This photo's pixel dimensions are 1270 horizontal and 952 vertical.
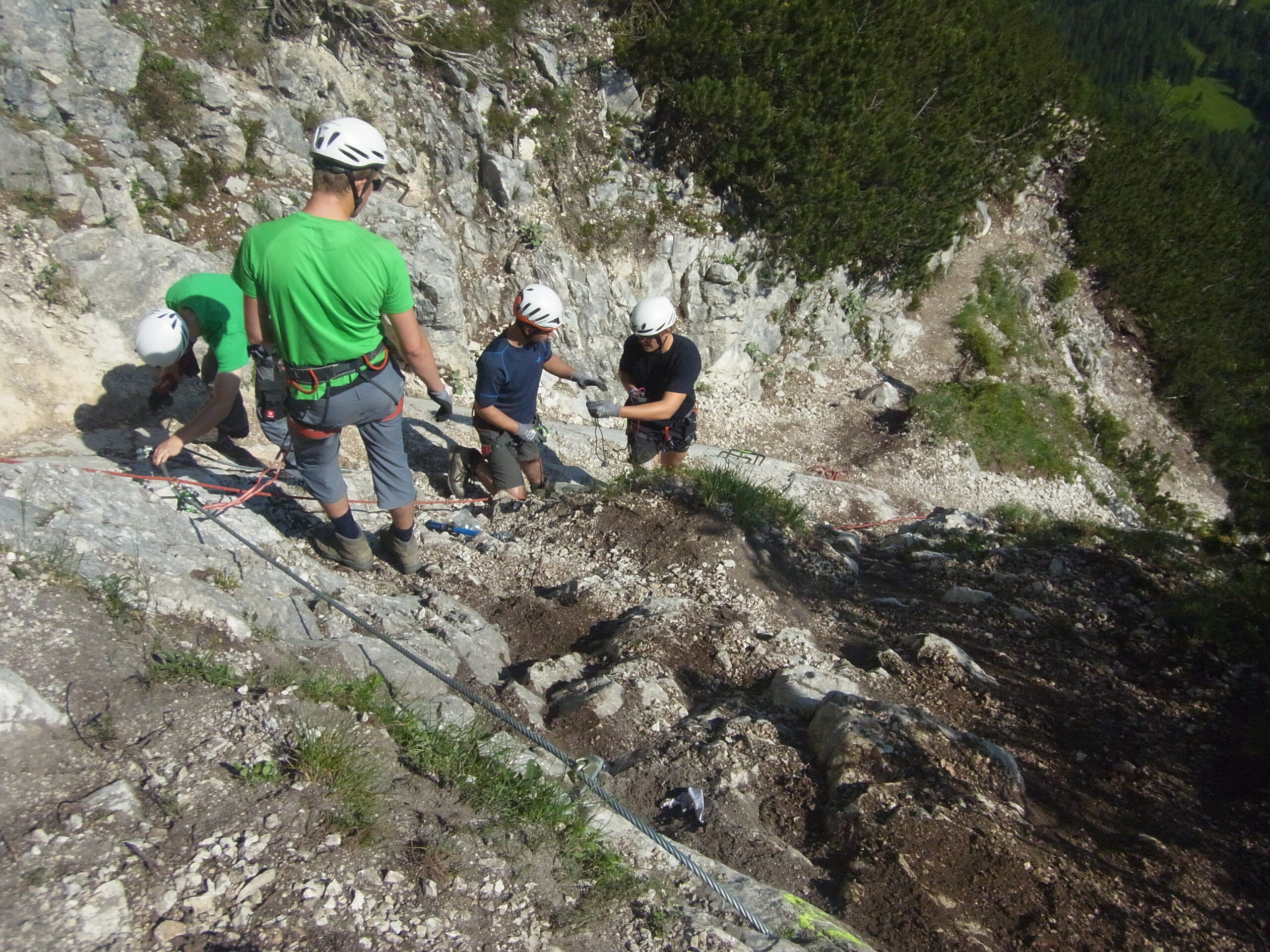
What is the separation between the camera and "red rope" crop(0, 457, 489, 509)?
4.18m

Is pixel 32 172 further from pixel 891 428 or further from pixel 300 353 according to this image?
pixel 891 428

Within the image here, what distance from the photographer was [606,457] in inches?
358

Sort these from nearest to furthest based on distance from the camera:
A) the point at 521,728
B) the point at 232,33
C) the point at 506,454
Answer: the point at 521,728
the point at 506,454
the point at 232,33

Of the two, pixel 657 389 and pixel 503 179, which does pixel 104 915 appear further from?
pixel 503 179

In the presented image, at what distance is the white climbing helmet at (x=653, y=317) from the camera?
5859mm

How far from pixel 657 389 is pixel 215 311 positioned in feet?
10.6

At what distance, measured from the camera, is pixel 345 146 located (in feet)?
11.2

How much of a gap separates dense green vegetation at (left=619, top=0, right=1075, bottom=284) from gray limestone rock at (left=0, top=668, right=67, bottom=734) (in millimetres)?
11682

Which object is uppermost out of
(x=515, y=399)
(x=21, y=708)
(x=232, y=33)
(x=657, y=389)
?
(x=232, y=33)

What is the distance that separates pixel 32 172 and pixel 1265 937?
994cm

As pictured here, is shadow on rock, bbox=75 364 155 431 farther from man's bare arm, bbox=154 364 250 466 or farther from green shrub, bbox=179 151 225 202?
green shrub, bbox=179 151 225 202

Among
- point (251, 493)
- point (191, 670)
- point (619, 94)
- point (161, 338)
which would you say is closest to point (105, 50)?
point (161, 338)

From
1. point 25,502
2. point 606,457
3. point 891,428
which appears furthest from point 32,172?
point 891,428

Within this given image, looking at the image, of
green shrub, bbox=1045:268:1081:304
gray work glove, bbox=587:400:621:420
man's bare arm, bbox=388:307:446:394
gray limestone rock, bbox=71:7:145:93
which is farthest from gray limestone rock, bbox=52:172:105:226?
green shrub, bbox=1045:268:1081:304
